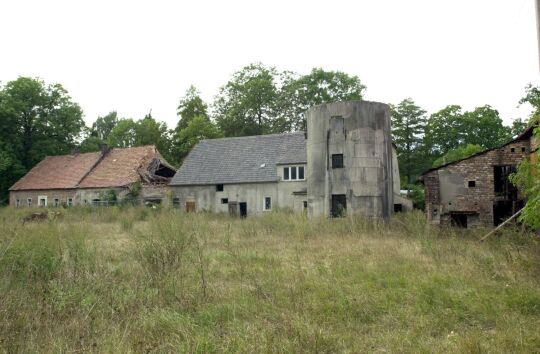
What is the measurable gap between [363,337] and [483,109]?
50242mm

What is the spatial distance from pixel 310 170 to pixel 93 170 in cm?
2538

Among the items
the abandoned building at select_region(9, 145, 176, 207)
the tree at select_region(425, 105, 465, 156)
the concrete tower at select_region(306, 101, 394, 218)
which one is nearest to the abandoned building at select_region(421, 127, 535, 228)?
the concrete tower at select_region(306, 101, 394, 218)

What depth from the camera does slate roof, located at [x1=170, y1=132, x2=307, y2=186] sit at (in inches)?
1325

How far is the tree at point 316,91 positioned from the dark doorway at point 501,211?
113 feet

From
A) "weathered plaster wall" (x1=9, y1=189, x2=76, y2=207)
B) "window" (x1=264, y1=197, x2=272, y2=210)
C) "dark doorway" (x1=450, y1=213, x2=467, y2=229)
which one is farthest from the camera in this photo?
"weathered plaster wall" (x1=9, y1=189, x2=76, y2=207)

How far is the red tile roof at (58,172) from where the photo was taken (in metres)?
42.7

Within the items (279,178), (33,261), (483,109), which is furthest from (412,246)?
(483,109)

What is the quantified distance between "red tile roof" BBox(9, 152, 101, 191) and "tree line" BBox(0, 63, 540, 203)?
6.38 ft

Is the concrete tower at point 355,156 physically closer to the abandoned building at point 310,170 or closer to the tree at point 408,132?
the abandoned building at point 310,170

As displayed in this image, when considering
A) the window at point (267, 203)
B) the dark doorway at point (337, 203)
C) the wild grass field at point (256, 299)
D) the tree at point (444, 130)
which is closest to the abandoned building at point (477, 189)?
the dark doorway at point (337, 203)

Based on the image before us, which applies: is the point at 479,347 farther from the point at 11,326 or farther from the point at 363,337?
the point at 11,326

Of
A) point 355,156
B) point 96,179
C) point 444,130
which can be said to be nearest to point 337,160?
point 355,156

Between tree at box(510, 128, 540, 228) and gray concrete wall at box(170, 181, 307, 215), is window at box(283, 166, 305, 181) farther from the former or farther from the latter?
tree at box(510, 128, 540, 228)

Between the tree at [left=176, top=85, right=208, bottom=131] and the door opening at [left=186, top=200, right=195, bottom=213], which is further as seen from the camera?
the tree at [left=176, top=85, right=208, bottom=131]
